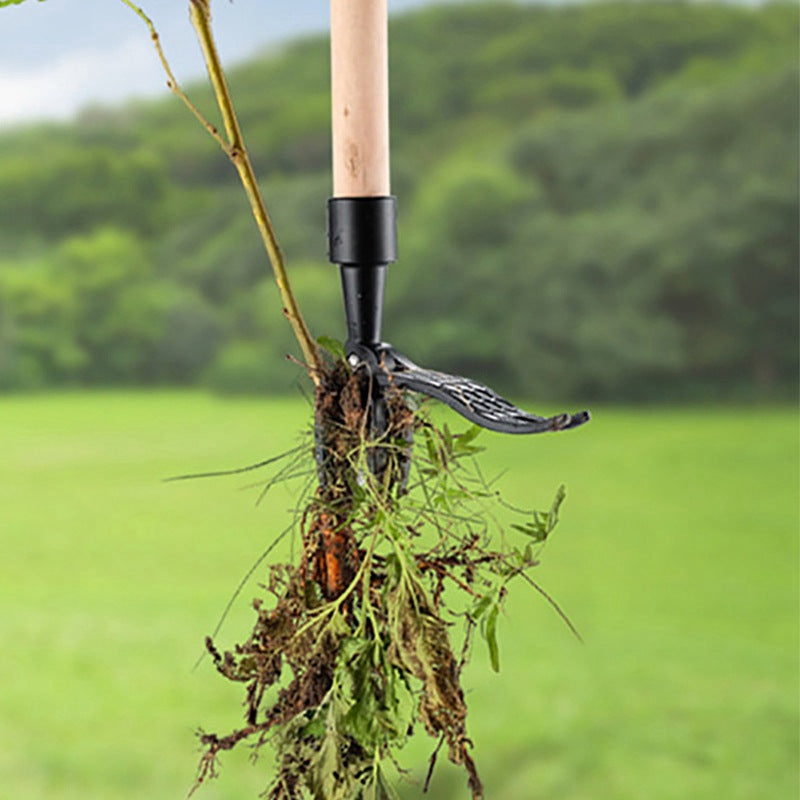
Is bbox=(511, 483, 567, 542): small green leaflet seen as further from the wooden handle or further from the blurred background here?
the blurred background

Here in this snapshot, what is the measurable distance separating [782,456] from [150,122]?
154 centimetres

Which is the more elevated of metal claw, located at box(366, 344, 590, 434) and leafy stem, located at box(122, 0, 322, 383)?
leafy stem, located at box(122, 0, 322, 383)

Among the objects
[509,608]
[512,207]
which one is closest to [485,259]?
[512,207]

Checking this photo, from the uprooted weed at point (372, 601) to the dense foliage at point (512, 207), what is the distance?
5.38 feet

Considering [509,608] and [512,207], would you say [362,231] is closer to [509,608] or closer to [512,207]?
[509,608]

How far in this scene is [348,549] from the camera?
66 cm

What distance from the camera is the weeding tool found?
0.66m

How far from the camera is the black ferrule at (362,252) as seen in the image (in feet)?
2.19

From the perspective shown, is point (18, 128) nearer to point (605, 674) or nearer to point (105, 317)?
point (105, 317)

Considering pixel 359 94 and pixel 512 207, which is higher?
pixel 512 207

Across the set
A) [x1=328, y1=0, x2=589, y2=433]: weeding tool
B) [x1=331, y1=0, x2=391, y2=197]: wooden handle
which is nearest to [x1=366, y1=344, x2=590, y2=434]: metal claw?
[x1=328, y1=0, x2=589, y2=433]: weeding tool

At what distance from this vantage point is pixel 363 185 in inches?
26.5

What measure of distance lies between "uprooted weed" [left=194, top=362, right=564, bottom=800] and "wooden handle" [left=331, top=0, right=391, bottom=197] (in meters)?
0.12

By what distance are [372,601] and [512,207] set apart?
187cm
